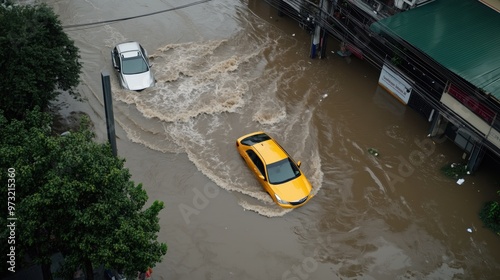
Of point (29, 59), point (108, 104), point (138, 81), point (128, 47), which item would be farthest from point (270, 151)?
point (128, 47)

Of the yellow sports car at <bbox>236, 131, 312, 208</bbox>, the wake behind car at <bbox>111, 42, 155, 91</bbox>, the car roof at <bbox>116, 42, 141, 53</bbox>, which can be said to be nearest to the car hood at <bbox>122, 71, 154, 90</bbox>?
the wake behind car at <bbox>111, 42, 155, 91</bbox>

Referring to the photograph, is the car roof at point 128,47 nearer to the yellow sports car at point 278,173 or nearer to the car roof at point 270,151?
the yellow sports car at point 278,173

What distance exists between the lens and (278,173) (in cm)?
1734

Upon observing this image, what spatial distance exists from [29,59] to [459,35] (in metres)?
15.1

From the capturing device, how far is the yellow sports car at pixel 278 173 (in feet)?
55.7

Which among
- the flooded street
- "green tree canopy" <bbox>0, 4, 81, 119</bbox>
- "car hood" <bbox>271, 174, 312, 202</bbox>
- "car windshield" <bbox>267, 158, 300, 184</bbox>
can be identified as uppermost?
"green tree canopy" <bbox>0, 4, 81, 119</bbox>

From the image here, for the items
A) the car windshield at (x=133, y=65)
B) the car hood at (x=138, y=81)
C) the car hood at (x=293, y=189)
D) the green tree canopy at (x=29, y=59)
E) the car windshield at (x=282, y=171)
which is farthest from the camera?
the car windshield at (x=133, y=65)

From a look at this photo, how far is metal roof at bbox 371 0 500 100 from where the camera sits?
16.8 meters

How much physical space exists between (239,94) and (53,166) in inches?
464

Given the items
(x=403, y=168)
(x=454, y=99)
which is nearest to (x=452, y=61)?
(x=454, y=99)

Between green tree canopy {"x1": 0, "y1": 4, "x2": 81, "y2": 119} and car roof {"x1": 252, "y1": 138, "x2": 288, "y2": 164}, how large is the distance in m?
7.43

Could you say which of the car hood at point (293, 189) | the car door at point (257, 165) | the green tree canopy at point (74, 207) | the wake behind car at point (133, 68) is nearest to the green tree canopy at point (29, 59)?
the wake behind car at point (133, 68)

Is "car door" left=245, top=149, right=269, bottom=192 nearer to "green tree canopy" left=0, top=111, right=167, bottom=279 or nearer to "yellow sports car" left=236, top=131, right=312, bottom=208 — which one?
"yellow sports car" left=236, top=131, right=312, bottom=208

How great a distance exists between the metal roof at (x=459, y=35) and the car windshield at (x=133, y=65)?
10037mm
